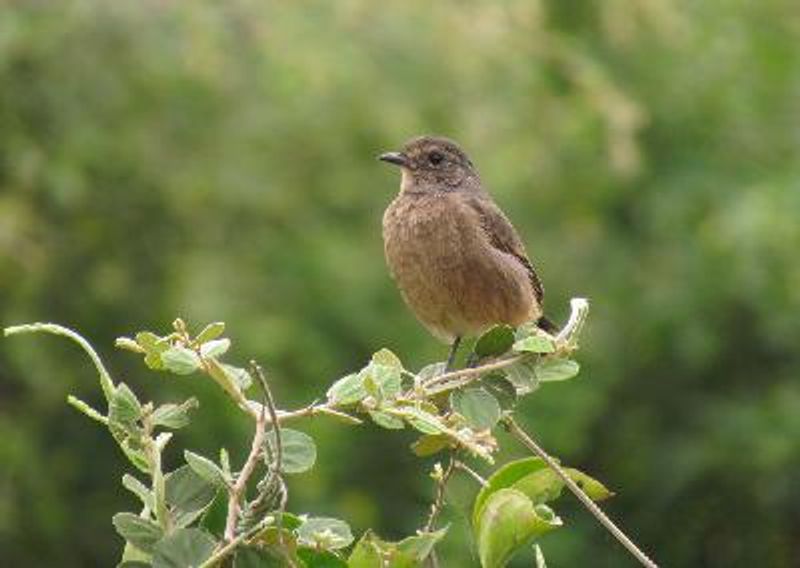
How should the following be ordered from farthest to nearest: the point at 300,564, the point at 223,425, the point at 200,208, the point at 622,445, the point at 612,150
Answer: the point at 622,445, the point at 200,208, the point at 223,425, the point at 612,150, the point at 300,564

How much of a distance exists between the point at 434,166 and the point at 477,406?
2.70m

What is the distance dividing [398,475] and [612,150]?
2485 millimetres

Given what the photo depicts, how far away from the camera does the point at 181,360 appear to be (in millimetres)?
1833

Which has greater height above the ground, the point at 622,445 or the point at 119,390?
the point at 622,445

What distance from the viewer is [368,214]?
10328 millimetres

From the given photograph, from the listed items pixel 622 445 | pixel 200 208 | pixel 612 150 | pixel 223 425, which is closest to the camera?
pixel 612 150

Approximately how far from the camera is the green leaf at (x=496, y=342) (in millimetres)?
2148

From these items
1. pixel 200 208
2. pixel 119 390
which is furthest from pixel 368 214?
pixel 119 390

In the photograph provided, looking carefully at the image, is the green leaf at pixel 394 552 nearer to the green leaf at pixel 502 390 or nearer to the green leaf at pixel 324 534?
the green leaf at pixel 324 534

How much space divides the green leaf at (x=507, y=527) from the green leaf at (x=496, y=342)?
0.21m

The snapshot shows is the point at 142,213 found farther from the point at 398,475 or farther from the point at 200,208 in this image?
the point at 398,475

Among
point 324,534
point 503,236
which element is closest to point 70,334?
point 324,534

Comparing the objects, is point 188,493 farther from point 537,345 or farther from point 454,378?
point 537,345

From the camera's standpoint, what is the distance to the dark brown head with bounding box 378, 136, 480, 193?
15.1 ft
